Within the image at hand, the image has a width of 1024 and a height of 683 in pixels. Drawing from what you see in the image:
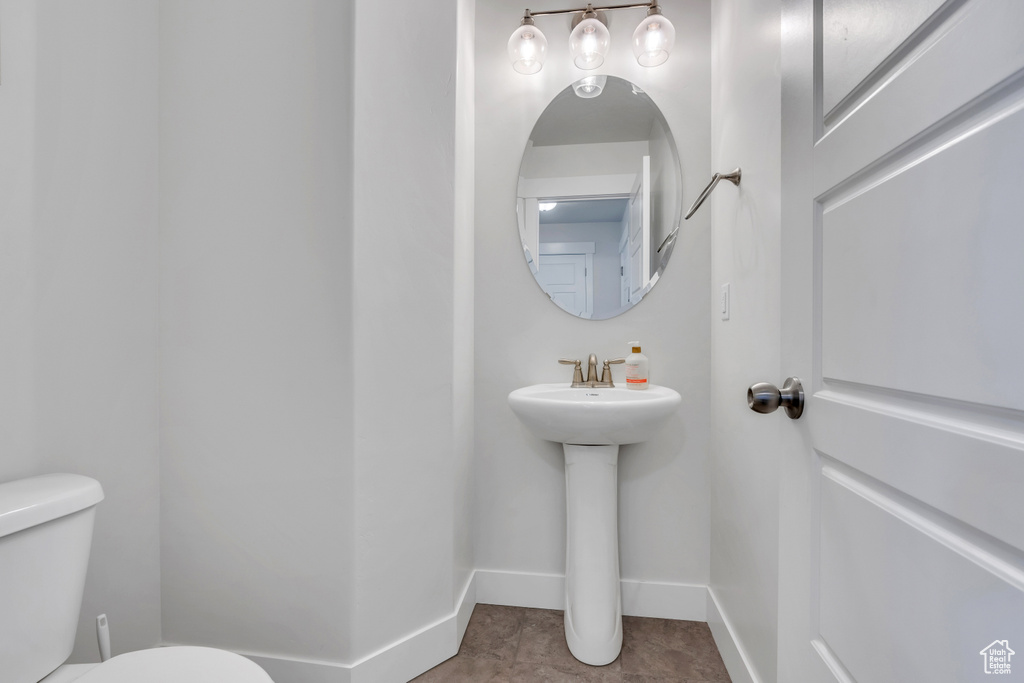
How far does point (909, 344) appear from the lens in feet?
1.66

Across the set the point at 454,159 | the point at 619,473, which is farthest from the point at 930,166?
the point at 619,473

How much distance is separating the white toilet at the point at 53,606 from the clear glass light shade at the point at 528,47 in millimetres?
1775

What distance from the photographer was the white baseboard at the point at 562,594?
1.69m

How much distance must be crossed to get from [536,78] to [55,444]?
1.84 metres

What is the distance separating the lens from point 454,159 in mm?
1522

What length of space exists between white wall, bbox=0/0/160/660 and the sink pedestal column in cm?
123

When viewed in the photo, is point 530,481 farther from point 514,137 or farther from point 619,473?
point 514,137

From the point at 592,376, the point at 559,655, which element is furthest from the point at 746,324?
the point at 559,655

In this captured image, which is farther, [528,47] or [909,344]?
[528,47]

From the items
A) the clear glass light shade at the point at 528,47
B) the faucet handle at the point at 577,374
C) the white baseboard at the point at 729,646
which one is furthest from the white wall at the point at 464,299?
the white baseboard at the point at 729,646

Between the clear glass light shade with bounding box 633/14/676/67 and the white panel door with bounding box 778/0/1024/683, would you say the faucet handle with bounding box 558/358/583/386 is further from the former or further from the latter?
the clear glass light shade with bounding box 633/14/676/67

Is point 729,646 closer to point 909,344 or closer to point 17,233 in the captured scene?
point 909,344

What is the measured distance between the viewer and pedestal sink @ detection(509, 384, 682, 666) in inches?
54.6

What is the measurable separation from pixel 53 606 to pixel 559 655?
1284mm
